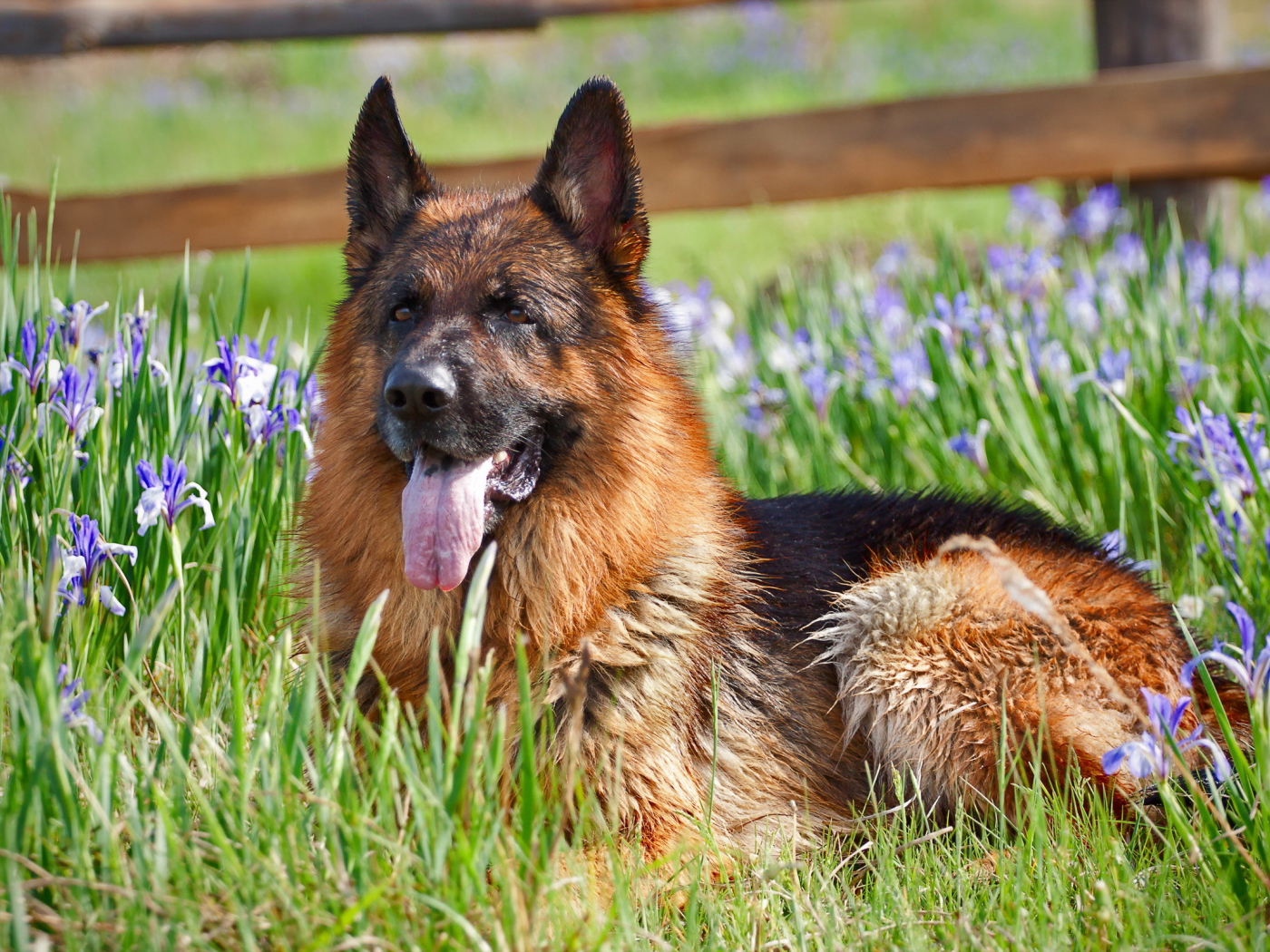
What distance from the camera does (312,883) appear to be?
1.69 meters

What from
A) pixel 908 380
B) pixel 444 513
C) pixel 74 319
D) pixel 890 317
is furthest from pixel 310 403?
pixel 890 317

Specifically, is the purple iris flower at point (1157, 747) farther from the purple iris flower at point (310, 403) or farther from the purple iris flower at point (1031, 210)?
the purple iris flower at point (1031, 210)

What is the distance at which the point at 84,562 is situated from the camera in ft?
7.21

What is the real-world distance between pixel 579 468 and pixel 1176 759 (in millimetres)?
1323

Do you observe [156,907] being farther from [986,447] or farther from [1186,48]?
[1186,48]

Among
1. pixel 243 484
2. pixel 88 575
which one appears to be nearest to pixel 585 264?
pixel 243 484

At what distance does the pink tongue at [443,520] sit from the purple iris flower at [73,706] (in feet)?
2.17

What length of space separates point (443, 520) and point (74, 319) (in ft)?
4.07

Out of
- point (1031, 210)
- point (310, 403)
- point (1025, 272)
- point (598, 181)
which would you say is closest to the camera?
point (598, 181)

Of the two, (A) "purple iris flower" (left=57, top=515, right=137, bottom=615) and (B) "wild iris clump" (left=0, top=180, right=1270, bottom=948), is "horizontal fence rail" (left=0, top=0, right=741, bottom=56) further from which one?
(A) "purple iris flower" (left=57, top=515, right=137, bottom=615)

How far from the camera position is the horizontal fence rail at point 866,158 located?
5.16 meters

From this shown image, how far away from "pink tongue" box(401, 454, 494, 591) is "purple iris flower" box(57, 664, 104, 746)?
0.66m

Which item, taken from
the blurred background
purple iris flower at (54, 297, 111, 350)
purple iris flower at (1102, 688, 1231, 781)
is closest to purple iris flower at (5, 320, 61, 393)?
purple iris flower at (54, 297, 111, 350)

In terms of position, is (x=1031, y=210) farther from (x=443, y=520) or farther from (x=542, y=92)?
(x=542, y=92)
